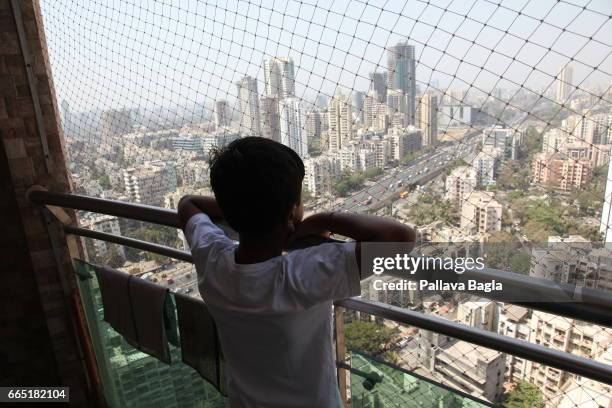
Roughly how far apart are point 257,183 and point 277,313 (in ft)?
0.77

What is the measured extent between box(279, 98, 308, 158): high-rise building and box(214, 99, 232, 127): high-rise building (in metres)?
0.25

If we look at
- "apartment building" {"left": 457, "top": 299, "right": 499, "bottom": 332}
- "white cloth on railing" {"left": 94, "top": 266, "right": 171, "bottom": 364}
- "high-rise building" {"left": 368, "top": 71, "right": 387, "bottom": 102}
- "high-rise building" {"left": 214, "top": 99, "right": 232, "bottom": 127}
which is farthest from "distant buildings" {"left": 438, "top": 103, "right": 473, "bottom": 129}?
"white cloth on railing" {"left": 94, "top": 266, "right": 171, "bottom": 364}

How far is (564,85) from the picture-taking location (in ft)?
3.57

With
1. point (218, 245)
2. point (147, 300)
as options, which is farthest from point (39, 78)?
point (218, 245)

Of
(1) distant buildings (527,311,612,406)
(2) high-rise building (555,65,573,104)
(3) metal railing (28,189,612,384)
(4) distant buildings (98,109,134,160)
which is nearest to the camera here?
(3) metal railing (28,189,612,384)

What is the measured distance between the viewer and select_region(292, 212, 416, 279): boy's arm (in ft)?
2.51

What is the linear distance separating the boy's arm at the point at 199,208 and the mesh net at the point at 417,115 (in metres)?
0.38

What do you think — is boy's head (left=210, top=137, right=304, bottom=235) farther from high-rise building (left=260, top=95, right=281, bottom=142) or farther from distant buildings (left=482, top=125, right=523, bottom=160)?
high-rise building (left=260, top=95, right=281, bottom=142)

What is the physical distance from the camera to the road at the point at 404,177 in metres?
1.29

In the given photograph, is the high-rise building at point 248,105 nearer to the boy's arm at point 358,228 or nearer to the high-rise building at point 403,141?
the high-rise building at point 403,141

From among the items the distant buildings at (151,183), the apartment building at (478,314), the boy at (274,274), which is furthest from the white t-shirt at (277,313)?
the distant buildings at (151,183)

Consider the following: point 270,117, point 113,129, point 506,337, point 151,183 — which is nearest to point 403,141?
point 270,117

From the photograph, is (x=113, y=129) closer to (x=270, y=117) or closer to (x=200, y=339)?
(x=270, y=117)

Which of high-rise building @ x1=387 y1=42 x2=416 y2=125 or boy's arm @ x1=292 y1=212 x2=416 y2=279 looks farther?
high-rise building @ x1=387 y1=42 x2=416 y2=125
